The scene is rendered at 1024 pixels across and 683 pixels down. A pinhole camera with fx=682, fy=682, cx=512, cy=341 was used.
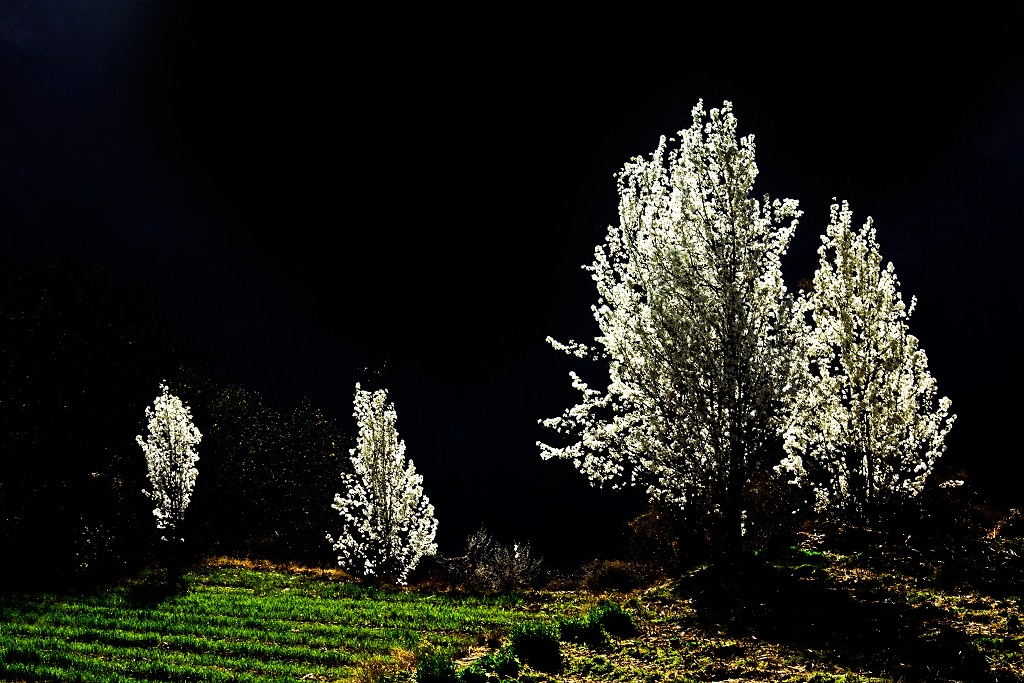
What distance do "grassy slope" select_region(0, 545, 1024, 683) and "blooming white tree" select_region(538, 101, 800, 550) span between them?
2.09 metres

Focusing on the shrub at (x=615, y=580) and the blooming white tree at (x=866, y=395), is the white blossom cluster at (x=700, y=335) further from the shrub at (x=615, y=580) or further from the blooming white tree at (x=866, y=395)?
the shrub at (x=615, y=580)


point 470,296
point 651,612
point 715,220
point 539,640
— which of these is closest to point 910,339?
point 715,220

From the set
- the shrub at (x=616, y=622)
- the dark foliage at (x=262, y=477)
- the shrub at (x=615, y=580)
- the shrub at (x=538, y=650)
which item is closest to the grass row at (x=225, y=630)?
the shrub at (x=616, y=622)

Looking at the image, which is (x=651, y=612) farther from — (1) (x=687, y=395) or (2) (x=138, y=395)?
(2) (x=138, y=395)

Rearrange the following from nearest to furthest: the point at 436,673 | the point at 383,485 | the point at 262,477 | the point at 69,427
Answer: the point at 436,673 → the point at 383,485 → the point at 69,427 → the point at 262,477

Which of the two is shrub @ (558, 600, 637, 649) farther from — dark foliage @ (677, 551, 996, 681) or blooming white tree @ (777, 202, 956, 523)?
blooming white tree @ (777, 202, 956, 523)

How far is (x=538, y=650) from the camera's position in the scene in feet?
23.4

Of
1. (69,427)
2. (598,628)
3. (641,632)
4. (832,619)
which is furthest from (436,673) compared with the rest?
(69,427)

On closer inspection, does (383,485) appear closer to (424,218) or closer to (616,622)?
(616,622)

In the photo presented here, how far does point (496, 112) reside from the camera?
105 m

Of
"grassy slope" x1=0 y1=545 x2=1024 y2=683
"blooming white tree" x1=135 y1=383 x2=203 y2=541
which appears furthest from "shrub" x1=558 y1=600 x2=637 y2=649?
"blooming white tree" x1=135 y1=383 x2=203 y2=541

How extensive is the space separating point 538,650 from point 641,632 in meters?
2.11

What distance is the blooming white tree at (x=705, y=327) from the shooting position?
11.6m

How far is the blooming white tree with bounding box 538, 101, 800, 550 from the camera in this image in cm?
1163
